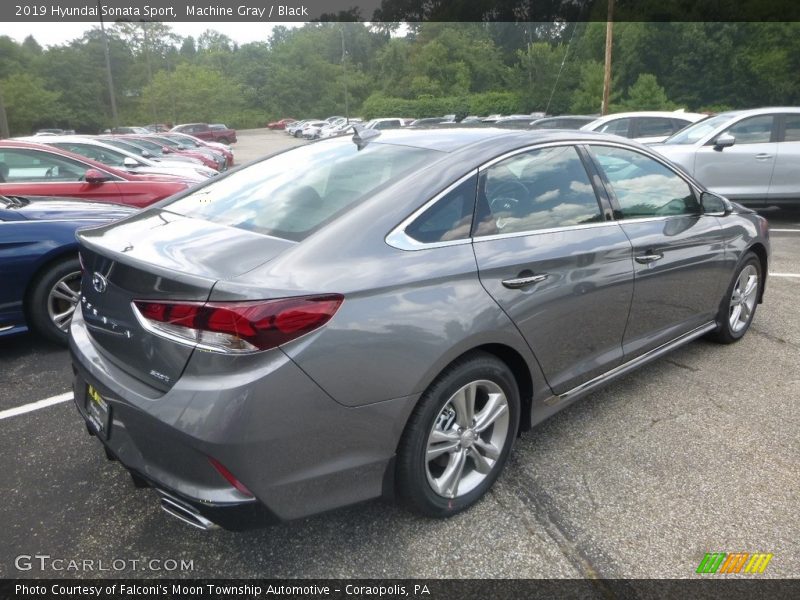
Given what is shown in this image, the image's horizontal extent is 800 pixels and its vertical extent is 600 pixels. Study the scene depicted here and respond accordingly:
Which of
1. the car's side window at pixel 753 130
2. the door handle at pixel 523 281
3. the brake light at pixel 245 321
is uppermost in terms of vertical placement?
the car's side window at pixel 753 130

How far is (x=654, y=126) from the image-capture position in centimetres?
1136

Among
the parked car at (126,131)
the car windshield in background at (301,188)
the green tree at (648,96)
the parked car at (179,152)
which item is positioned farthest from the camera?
the green tree at (648,96)

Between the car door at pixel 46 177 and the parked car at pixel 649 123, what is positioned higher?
the parked car at pixel 649 123

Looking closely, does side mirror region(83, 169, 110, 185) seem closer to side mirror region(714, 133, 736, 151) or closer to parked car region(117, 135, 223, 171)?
side mirror region(714, 133, 736, 151)

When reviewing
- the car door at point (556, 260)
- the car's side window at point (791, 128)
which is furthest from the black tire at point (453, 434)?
the car's side window at point (791, 128)

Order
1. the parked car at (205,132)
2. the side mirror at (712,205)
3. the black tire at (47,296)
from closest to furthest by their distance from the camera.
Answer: the side mirror at (712,205) → the black tire at (47,296) → the parked car at (205,132)

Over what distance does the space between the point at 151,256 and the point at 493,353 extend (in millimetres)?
1387

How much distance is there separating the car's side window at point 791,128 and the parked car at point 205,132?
1595 inches

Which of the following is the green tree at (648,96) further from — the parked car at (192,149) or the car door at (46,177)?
the car door at (46,177)

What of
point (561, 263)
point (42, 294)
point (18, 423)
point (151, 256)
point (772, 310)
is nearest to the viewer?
point (151, 256)

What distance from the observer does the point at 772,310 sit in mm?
5035

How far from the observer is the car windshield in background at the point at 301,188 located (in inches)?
91.2

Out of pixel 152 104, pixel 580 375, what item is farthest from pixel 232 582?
pixel 152 104

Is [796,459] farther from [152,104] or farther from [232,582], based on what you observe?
[152,104]
